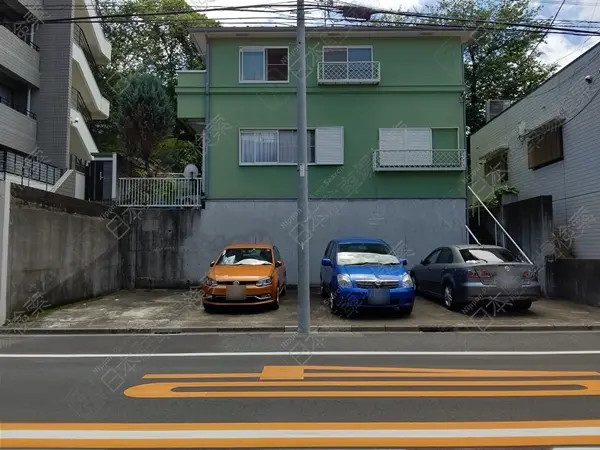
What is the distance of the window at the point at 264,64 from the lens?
1695 cm

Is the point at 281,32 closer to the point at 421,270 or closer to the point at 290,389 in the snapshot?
the point at 421,270

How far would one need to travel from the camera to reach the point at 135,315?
11180 mm

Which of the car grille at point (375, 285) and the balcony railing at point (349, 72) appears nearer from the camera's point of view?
the car grille at point (375, 285)

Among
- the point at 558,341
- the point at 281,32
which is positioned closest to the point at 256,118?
the point at 281,32

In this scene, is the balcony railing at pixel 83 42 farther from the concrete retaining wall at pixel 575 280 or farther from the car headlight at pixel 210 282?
the concrete retaining wall at pixel 575 280

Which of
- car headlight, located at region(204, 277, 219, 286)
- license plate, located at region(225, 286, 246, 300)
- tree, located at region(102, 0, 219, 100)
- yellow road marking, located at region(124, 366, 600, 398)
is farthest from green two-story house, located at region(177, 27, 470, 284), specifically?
tree, located at region(102, 0, 219, 100)

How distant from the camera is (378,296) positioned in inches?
396

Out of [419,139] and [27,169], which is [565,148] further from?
[27,169]

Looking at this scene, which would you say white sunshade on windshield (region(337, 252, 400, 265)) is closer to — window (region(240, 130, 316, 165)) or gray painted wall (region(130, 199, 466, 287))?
gray painted wall (region(130, 199, 466, 287))

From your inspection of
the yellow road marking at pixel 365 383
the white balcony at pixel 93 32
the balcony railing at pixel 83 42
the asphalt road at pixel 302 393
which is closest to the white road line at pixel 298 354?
the asphalt road at pixel 302 393

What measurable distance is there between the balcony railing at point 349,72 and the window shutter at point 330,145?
1.72 m

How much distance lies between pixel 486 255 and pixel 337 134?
24.4 ft

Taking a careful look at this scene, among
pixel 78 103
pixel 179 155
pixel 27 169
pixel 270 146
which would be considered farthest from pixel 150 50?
pixel 270 146

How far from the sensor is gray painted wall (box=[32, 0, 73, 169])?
741 inches
